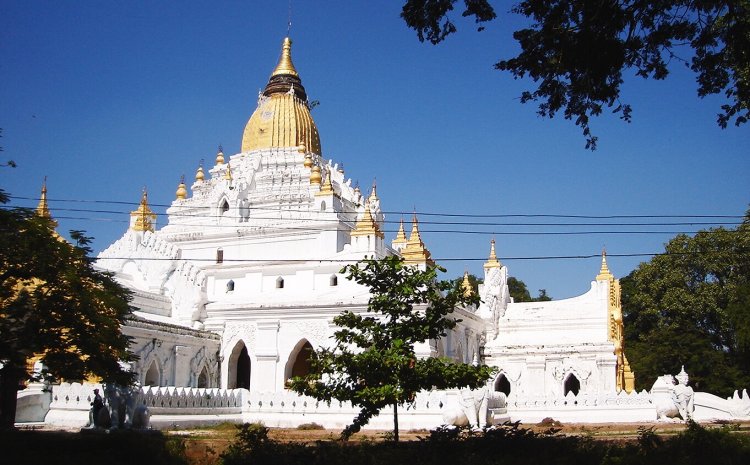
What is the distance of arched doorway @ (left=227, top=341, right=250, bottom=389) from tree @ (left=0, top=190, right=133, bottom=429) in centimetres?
1657

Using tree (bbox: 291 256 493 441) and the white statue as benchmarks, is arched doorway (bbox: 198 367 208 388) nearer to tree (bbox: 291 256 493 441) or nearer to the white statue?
tree (bbox: 291 256 493 441)

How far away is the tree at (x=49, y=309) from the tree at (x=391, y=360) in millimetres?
4654

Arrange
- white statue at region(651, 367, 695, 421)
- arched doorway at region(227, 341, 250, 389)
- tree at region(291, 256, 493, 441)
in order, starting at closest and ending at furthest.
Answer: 1. tree at region(291, 256, 493, 441)
2. white statue at region(651, 367, 695, 421)
3. arched doorway at region(227, 341, 250, 389)

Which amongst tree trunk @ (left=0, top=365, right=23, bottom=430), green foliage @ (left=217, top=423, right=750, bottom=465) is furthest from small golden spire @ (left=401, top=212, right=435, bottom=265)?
A: green foliage @ (left=217, top=423, right=750, bottom=465)

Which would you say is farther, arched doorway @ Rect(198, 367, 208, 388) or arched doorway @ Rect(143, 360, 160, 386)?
arched doorway @ Rect(198, 367, 208, 388)

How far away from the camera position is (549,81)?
492 inches

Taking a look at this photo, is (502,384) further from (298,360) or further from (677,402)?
(677,402)

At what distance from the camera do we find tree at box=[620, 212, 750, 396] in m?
46.7

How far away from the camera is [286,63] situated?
2088 inches

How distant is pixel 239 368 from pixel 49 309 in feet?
70.8

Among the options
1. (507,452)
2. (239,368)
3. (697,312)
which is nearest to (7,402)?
(507,452)

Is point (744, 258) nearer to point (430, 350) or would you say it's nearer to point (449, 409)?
point (430, 350)

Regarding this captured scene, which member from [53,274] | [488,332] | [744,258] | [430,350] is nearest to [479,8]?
[53,274]

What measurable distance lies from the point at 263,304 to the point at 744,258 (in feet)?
109
